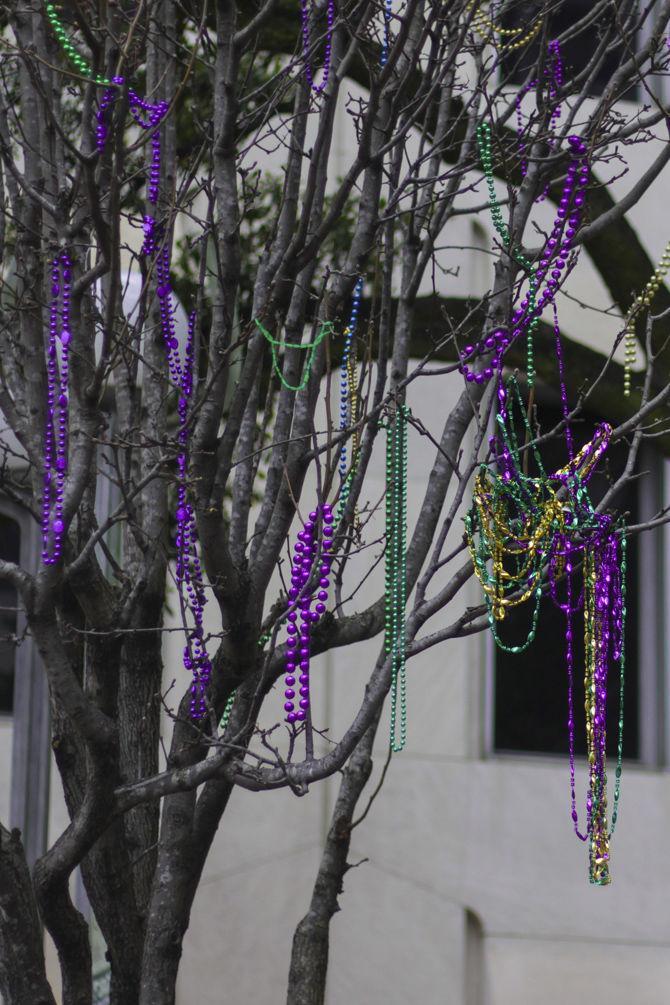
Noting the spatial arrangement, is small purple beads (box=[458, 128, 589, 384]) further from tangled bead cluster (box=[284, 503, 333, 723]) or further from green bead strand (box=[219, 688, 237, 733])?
green bead strand (box=[219, 688, 237, 733])

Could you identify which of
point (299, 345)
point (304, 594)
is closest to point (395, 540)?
point (304, 594)

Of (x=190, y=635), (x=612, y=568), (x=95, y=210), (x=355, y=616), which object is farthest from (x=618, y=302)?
(x=95, y=210)

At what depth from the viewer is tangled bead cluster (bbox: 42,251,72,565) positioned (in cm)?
483

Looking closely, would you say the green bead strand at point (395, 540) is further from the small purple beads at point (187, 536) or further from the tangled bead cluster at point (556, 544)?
the small purple beads at point (187, 536)

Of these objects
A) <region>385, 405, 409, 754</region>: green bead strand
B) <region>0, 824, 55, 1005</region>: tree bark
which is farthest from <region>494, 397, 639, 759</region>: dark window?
<region>0, 824, 55, 1005</region>: tree bark

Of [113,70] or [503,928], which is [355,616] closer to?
[113,70]

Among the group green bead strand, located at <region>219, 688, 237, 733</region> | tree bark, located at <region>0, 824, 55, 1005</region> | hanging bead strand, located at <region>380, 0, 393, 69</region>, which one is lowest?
tree bark, located at <region>0, 824, 55, 1005</region>

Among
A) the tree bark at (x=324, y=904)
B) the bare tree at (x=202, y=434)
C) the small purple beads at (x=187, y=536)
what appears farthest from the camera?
the tree bark at (x=324, y=904)

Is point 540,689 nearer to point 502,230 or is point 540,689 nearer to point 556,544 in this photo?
point 556,544

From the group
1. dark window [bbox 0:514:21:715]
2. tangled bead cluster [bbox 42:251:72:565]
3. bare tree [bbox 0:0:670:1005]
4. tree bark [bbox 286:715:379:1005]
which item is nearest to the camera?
bare tree [bbox 0:0:670:1005]

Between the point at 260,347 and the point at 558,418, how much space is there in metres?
6.07

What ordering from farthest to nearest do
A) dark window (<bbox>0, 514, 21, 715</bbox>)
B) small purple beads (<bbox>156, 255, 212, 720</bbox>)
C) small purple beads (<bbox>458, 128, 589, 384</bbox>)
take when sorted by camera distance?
dark window (<bbox>0, 514, 21, 715</bbox>)
small purple beads (<bbox>458, 128, 589, 384</bbox>)
small purple beads (<bbox>156, 255, 212, 720</bbox>)

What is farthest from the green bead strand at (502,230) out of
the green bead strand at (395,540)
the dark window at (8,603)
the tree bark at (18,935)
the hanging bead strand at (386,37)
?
the dark window at (8,603)

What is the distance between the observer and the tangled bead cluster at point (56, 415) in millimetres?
4830
